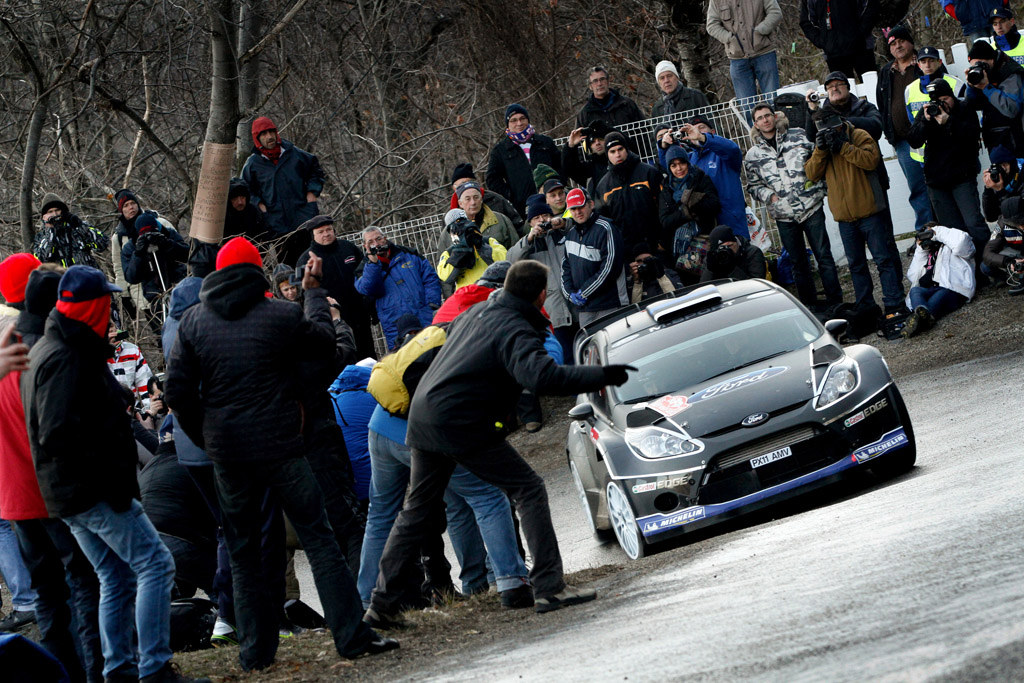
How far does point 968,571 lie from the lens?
568cm

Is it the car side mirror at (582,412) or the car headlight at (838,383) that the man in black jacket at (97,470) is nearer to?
the car side mirror at (582,412)

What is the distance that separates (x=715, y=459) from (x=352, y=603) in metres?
3.01

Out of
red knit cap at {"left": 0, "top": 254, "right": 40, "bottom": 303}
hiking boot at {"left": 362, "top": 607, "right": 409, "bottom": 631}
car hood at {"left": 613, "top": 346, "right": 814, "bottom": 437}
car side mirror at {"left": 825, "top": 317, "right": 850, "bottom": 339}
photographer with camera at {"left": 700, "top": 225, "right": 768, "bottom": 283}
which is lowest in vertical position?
hiking boot at {"left": 362, "top": 607, "right": 409, "bottom": 631}

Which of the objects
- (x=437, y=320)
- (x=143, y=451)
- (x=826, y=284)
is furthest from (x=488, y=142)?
(x=437, y=320)

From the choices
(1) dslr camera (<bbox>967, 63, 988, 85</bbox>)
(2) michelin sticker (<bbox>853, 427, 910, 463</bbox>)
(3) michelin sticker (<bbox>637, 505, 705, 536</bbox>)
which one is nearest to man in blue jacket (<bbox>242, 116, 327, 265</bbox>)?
(1) dslr camera (<bbox>967, 63, 988, 85</bbox>)

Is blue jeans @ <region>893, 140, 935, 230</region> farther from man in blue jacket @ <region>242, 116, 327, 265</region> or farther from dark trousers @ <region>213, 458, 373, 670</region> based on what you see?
dark trousers @ <region>213, 458, 373, 670</region>

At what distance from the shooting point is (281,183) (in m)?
16.2

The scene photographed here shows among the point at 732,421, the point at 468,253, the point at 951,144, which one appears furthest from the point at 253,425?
the point at 951,144

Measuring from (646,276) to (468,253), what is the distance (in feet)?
6.73

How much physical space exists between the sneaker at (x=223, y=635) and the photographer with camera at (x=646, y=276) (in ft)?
23.8

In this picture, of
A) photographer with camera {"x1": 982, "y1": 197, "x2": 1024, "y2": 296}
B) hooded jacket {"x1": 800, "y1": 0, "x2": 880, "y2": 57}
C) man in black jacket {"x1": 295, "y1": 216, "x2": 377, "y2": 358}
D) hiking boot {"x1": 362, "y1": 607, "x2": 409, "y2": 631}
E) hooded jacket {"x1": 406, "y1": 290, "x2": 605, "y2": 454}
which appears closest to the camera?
hooded jacket {"x1": 406, "y1": 290, "x2": 605, "y2": 454}

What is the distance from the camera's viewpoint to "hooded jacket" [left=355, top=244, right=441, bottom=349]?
14766mm

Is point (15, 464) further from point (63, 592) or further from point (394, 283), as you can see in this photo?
point (394, 283)

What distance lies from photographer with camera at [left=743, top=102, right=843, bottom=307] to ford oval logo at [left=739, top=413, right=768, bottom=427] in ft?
22.5
